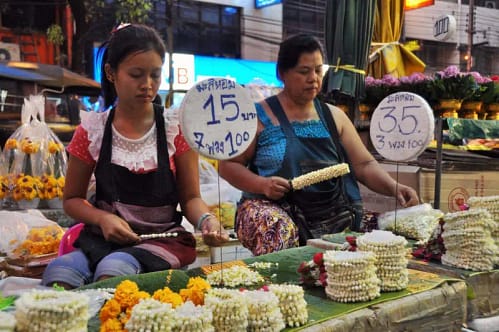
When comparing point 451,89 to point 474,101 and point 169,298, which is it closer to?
point 474,101

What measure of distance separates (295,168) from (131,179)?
0.76 meters

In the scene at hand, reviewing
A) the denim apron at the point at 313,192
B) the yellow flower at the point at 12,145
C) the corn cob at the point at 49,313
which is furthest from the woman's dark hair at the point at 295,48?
the yellow flower at the point at 12,145

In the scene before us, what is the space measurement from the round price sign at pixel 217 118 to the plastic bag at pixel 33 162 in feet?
11.1

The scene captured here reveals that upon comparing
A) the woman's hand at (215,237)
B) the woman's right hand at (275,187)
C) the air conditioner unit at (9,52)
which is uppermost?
the air conditioner unit at (9,52)

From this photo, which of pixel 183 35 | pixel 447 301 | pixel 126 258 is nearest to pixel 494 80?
pixel 447 301

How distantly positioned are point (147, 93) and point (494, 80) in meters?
3.17

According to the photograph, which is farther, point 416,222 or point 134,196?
point 416,222

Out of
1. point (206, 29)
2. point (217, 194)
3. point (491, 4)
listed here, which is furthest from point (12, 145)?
point (491, 4)

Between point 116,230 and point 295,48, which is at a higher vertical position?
point 295,48

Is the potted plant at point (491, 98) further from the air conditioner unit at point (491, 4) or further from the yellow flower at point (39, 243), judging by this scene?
the air conditioner unit at point (491, 4)

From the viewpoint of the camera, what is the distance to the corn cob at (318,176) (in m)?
2.09

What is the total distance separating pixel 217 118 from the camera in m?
1.47

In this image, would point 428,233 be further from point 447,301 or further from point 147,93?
point 147,93

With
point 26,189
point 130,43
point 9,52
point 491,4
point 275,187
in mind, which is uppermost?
point 491,4
